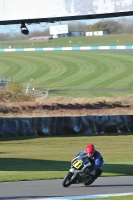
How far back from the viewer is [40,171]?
17.5 meters

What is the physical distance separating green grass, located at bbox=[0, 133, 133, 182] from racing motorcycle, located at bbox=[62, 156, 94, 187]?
1667 mm

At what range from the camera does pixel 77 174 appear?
13.9 m

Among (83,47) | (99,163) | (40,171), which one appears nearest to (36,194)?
(99,163)

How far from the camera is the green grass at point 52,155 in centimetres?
1691

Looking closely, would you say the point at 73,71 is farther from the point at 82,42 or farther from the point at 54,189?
the point at 54,189

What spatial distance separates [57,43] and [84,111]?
176ft

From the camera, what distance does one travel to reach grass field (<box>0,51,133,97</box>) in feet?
182

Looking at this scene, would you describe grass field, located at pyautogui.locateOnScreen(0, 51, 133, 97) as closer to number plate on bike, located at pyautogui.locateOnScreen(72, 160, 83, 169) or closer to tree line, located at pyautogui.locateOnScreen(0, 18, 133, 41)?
tree line, located at pyautogui.locateOnScreen(0, 18, 133, 41)

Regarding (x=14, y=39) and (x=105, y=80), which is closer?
(x=105, y=80)

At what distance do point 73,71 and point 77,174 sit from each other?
51153mm

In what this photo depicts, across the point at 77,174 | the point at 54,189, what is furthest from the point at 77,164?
the point at 54,189

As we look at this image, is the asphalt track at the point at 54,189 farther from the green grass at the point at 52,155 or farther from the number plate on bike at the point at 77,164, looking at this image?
the green grass at the point at 52,155

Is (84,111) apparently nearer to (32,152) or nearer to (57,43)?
(32,152)

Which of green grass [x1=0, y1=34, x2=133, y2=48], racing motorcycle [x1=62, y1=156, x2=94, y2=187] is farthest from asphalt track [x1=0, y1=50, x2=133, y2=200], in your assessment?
green grass [x1=0, y1=34, x2=133, y2=48]
